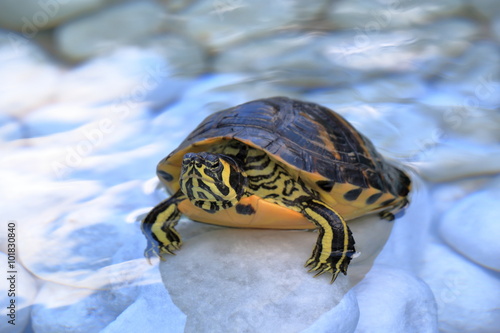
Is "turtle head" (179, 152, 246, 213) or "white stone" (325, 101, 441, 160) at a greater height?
"turtle head" (179, 152, 246, 213)

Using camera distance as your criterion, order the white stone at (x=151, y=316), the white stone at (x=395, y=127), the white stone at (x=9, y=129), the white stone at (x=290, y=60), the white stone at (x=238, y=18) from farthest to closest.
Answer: the white stone at (x=238, y=18) < the white stone at (x=290, y=60) < the white stone at (x=9, y=129) < the white stone at (x=395, y=127) < the white stone at (x=151, y=316)

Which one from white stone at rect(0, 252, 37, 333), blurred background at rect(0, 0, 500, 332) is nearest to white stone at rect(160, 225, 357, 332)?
blurred background at rect(0, 0, 500, 332)

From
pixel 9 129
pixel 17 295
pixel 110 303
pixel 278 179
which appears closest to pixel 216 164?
pixel 278 179

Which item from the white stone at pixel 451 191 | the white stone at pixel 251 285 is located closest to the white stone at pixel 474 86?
the white stone at pixel 451 191

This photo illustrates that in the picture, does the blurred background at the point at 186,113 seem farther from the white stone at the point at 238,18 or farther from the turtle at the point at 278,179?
the turtle at the point at 278,179

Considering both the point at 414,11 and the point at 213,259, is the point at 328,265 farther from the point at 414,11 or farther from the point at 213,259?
the point at 414,11

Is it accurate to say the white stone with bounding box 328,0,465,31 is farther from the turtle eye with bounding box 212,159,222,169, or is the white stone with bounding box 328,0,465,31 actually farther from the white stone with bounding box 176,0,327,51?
the turtle eye with bounding box 212,159,222,169

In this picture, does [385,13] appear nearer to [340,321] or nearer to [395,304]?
[395,304]
